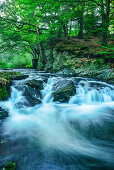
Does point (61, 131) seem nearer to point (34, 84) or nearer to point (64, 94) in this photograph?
point (64, 94)

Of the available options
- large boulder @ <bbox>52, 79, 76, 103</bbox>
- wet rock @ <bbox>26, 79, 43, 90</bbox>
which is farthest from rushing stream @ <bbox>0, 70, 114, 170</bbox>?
wet rock @ <bbox>26, 79, 43, 90</bbox>

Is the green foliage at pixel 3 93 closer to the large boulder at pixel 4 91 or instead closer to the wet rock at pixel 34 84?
the large boulder at pixel 4 91

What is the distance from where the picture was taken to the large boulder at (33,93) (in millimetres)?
4638

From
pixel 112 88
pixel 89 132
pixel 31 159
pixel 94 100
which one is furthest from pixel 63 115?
pixel 112 88

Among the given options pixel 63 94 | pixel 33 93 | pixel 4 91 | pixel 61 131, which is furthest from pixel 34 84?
Answer: pixel 61 131

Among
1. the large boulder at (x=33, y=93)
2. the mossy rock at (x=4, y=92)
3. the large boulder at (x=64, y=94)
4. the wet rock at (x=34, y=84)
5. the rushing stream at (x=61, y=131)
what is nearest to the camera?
the rushing stream at (x=61, y=131)

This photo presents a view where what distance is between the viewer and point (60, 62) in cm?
950

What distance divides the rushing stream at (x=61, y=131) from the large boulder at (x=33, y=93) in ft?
0.72

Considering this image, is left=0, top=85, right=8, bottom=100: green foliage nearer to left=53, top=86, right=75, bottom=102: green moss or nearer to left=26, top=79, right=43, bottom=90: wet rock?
left=26, top=79, right=43, bottom=90: wet rock

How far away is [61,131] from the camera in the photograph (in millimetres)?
3037

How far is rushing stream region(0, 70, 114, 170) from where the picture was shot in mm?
1885

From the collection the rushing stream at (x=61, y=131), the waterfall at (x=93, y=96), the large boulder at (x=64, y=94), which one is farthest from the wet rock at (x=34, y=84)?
the waterfall at (x=93, y=96)

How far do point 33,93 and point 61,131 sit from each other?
2.53 metres

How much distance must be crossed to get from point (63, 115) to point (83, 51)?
646cm
